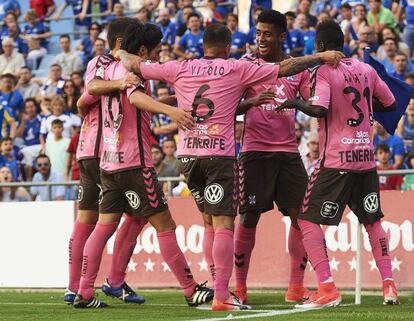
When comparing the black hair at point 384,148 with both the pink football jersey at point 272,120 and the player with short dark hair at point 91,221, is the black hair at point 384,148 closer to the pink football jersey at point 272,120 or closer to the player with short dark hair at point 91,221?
the pink football jersey at point 272,120

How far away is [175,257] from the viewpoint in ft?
33.2

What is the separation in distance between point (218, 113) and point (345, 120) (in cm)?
109

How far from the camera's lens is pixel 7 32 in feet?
78.1

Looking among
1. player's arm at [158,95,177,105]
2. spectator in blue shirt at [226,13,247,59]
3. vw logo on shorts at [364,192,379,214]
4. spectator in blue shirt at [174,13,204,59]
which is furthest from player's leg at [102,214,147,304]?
spectator in blue shirt at [174,13,204,59]

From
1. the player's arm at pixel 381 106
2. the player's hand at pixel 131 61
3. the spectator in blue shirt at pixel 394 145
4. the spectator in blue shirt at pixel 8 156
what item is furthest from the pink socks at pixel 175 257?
the spectator in blue shirt at pixel 8 156

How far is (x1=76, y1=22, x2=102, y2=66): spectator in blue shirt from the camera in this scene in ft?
71.6

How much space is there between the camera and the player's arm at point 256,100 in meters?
9.85

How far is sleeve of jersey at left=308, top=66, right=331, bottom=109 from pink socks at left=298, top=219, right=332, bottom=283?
1.03 metres

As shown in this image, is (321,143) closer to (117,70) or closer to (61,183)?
(117,70)

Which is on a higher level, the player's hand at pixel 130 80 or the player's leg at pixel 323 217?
the player's hand at pixel 130 80

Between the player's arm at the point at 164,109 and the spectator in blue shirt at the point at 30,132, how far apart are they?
8.76 m

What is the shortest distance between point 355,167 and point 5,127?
1098 centimetres

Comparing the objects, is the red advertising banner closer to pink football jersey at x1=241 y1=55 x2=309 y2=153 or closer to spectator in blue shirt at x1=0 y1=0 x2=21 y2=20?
pink football jersey at x1=241 y1=55 x2=309 y2=153

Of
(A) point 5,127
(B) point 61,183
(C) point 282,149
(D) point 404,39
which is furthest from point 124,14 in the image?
(C) point 282,149
